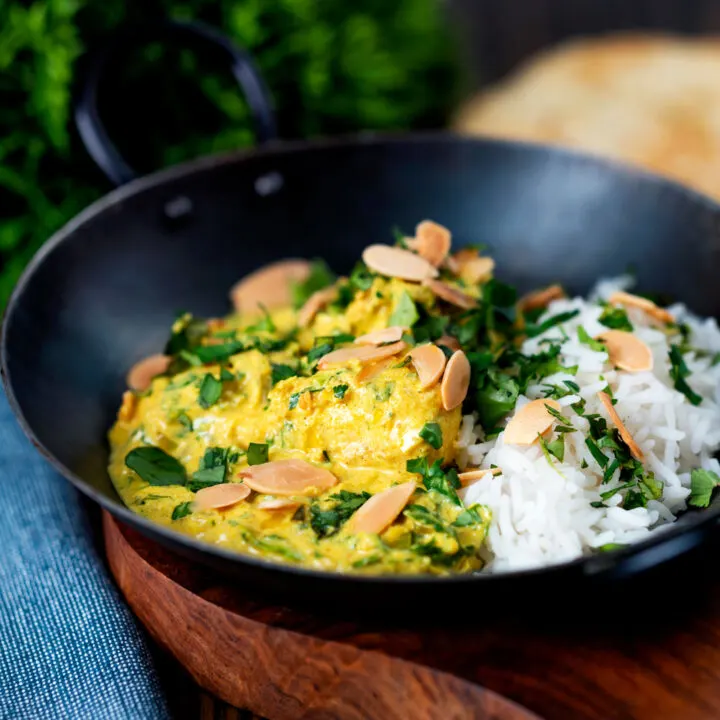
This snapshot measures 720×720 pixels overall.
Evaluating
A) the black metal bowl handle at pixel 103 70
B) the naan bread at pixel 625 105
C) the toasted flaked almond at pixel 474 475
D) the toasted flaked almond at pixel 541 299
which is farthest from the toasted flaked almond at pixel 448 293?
the naan bread at pixel 625 105

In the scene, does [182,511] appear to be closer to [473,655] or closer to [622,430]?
[473,655]

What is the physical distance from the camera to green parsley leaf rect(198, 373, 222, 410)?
2.05 metres

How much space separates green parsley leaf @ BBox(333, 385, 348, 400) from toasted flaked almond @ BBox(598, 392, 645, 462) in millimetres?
542

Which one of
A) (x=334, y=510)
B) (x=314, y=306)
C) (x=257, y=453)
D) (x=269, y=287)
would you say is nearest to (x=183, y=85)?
(x=269, y=287)

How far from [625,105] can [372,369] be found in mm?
2552

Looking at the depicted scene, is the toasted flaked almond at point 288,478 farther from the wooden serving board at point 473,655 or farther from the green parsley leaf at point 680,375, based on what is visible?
the green parsley leaf at point 680,375

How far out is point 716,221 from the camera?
2.44 m

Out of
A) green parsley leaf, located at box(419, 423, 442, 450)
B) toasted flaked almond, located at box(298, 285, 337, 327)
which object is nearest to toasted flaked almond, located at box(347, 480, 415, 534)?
green parsley leaf, located at box(419, 423, 442, 450)

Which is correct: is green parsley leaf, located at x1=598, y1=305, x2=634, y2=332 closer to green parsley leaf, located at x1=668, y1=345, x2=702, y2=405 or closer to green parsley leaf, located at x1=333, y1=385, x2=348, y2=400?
green parsley leaf, located at x1=668, y1=345, x2=702, y2=405

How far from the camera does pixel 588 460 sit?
1.86 metres

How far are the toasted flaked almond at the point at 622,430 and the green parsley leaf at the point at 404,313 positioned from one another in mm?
454

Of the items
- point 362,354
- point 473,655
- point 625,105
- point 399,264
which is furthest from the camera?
point 625,105

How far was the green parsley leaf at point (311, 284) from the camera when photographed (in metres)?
2.58

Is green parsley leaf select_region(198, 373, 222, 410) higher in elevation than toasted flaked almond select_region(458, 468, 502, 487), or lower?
higher
